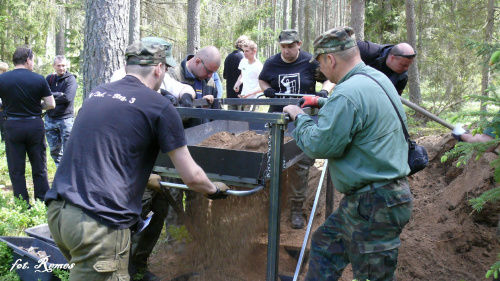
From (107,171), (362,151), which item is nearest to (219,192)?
(107,171)

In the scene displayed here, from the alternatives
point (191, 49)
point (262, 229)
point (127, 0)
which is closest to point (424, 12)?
point (191, 49)

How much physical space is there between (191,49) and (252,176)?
7.64 m

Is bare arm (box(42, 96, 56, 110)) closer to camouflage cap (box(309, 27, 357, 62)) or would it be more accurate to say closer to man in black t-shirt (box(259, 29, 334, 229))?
man in black t-shirt (box(259, 29, 334, 229))

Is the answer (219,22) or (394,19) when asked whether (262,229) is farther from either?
(219,22)

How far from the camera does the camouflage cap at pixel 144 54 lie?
2.39m

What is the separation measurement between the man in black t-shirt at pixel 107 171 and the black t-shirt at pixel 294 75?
9.50 feet

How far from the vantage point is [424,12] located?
14.2 m

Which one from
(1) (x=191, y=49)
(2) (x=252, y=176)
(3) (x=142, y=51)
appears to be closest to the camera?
(3) (x=142, y=51)

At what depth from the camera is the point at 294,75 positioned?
500 centimetres

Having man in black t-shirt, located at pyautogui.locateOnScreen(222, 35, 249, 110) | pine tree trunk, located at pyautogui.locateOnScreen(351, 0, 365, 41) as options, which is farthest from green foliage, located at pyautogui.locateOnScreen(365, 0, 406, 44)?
man in black t-shirt, located at pyautogui.locateOnScreen(222, 35, 249, 110)

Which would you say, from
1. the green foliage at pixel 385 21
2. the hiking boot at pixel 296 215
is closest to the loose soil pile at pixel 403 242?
the hiking boot at pixel 296 215

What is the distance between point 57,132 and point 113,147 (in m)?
5.18

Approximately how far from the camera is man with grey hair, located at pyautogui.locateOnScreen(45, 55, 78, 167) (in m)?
6.55

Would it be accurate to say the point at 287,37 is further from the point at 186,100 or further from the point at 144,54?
the point at 144,54
